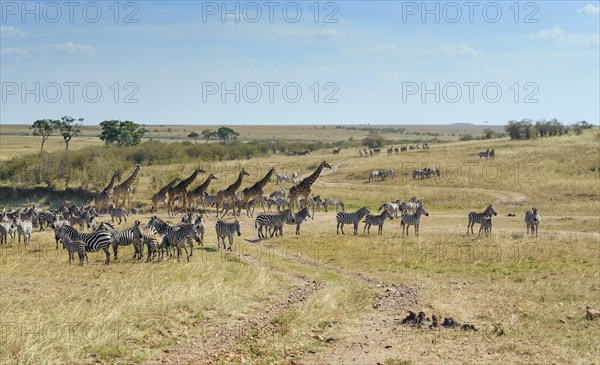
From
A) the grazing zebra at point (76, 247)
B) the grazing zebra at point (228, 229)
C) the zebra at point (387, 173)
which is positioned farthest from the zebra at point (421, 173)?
the grazing zebra at point (76, 247)

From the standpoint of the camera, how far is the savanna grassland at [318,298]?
44.0 ft

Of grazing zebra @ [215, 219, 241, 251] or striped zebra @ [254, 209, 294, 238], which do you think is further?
striped zebra @ [254, 209, 294, 238]

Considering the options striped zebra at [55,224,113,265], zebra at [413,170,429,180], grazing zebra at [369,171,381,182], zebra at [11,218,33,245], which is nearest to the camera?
striped zebra at [55,224,113,265]

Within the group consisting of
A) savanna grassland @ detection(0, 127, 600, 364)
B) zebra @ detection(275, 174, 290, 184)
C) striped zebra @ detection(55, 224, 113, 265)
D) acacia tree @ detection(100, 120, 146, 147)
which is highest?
acacia tree @ detection(100, 120, 146, 147)

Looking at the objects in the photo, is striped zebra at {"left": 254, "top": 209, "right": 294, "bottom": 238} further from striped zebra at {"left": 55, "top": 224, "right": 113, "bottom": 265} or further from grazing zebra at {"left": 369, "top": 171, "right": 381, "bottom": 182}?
grazing zebra at {"left": 369, "top": 171, "right": 381, "bottom": 182}

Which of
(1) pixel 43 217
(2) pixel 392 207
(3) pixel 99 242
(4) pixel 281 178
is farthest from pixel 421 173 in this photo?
(3) pixel 99 242

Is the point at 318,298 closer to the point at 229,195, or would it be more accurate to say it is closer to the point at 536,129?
the point at 229,195

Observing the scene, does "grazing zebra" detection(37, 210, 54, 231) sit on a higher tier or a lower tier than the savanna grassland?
higher

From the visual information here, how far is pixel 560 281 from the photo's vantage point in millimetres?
21594

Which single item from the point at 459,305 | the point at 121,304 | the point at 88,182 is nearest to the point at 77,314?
the point at 121,304

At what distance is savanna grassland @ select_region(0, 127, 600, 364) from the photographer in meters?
13.4

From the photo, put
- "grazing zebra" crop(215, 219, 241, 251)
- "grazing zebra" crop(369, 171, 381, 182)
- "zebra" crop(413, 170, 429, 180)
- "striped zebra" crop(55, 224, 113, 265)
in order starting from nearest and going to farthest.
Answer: "striped zebra" crop(55, 224, 113, 265) → "grazing zebra" crop(215, 219, 241, 251) → "zebra" crop(413, 170, 429, 180) → "grazing zebra" crop(369, 171, 381, 182)

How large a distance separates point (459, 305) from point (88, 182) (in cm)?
4378

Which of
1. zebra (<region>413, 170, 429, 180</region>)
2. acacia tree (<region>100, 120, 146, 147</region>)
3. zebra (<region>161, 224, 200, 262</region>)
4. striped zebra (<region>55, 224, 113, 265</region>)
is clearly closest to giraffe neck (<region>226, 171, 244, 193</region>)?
zebra (<region>161, 224, 200, 262</region>)
